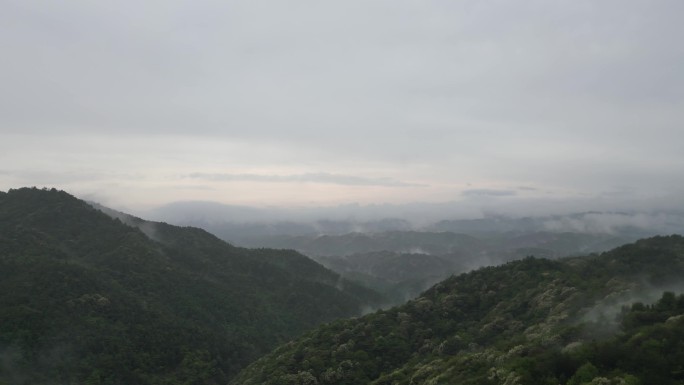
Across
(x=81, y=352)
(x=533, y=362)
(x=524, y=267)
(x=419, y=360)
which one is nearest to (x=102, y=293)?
(x=81, y=352)

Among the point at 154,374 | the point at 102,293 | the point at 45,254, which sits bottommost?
the point at 154,374

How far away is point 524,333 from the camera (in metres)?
82.8

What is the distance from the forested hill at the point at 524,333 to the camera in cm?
4759

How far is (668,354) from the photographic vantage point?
148 ft

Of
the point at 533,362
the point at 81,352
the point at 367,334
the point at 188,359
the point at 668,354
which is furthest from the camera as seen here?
the point at 188,359

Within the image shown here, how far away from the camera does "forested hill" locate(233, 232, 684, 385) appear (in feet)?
156

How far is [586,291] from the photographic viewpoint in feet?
324

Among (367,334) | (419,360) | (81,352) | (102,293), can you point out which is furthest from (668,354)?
(102,293)

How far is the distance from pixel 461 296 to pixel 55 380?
376ft

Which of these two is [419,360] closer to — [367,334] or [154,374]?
[367,334]

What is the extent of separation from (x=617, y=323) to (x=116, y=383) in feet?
419

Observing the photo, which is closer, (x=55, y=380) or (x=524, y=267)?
(x=55, y=380)

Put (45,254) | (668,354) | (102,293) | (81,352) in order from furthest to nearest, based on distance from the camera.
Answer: (45,254)
(102,293)
(81,352)
(668,354)

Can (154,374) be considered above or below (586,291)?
below
